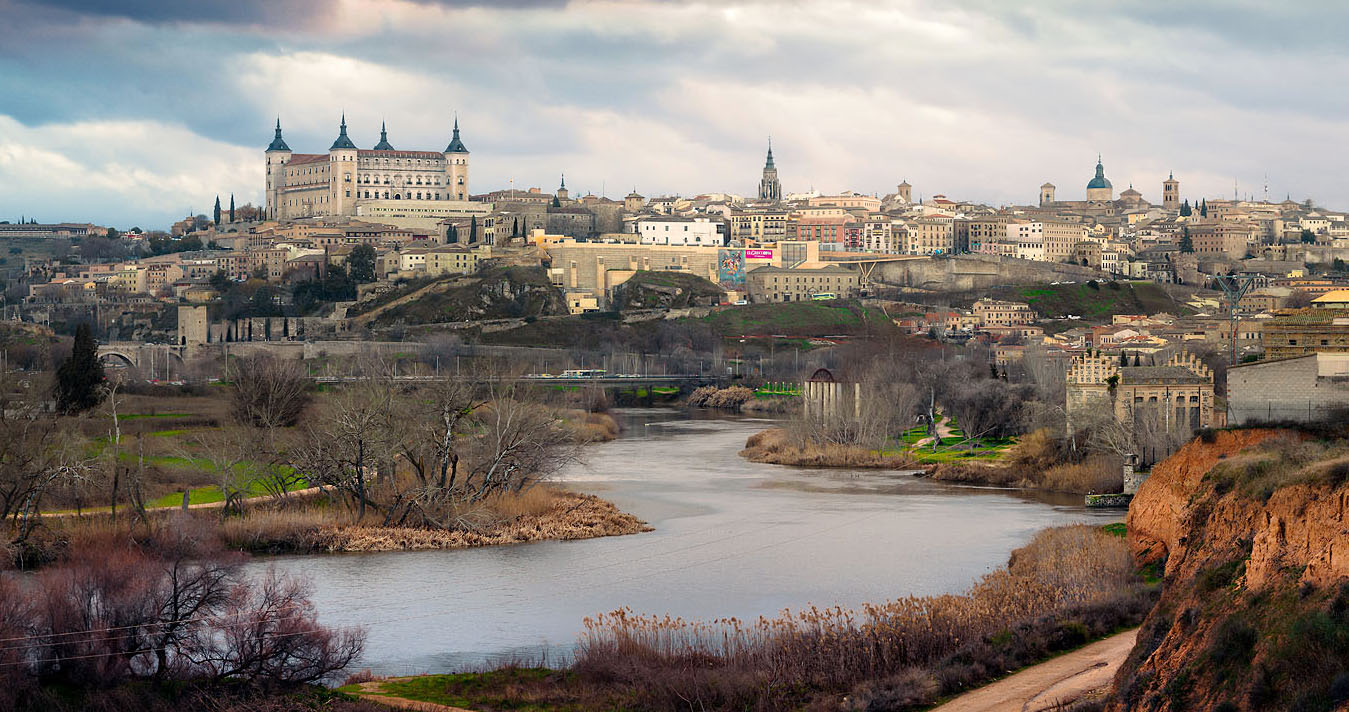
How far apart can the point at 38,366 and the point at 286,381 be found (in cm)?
1930

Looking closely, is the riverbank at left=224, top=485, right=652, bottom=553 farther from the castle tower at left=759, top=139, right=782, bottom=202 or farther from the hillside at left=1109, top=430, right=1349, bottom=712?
the castle tower at left=759, top=139, right=782, bottom=202

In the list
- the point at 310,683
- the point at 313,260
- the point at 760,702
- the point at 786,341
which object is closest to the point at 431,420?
the point at 310,683

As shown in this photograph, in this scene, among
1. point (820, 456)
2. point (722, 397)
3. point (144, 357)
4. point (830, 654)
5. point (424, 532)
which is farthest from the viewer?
point (144, 357)

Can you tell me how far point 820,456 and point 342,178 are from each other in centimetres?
7508

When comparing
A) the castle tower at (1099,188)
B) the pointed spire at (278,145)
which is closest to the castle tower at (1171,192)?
the castle tower at (1099,188)

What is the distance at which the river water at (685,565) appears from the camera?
1789cm

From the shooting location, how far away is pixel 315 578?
2080 cm

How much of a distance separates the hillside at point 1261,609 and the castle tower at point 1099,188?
132 m

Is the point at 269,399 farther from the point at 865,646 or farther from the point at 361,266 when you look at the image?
the point at 361,266

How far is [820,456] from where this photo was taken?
37656 millimetres

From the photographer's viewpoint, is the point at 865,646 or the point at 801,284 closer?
the point at 865,646

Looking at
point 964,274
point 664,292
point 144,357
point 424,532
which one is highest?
point 964,274

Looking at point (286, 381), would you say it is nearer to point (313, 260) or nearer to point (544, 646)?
point (544, 646)

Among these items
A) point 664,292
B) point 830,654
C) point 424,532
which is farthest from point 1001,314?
point 830,654
